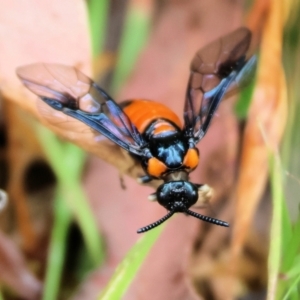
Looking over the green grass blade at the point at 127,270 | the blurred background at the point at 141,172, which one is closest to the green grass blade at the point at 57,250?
the blurred background at the point at 141,172

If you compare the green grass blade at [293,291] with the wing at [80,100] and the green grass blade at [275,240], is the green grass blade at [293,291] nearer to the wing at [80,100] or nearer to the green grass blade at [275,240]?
the green grass blade at [275,240]

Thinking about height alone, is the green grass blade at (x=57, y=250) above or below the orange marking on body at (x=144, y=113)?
below

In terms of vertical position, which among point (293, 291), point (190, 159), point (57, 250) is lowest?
point (57, 250)

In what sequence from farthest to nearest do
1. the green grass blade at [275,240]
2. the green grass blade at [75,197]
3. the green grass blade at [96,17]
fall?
the green grass blade at [96,17], the green grass blade at [75,197], the green grass blade at [275,240]

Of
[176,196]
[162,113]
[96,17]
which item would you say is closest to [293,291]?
[176,196]

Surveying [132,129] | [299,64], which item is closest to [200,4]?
[299,64]

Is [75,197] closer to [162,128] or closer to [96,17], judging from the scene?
[162,128]

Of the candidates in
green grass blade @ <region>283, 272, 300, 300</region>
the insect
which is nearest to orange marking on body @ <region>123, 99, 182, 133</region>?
the insect
